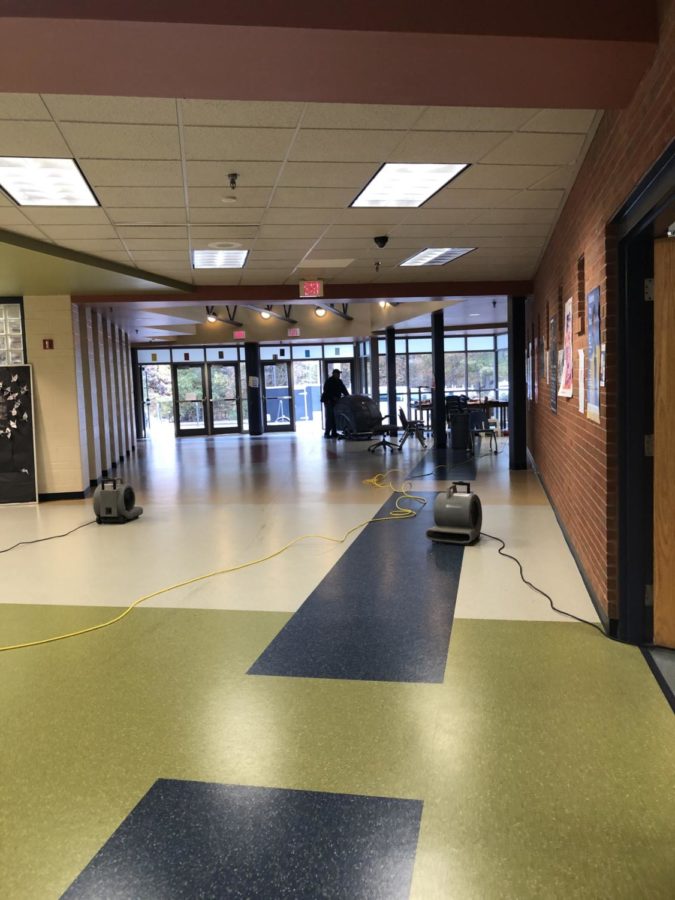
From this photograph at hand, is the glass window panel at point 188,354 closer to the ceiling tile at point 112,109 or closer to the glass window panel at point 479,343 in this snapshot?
the glass window panel at point 479,343

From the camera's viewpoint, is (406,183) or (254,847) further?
(406,183)

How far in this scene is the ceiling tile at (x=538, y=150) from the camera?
12.9 ft

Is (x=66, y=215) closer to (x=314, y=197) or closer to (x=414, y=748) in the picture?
(x=314, y=197)

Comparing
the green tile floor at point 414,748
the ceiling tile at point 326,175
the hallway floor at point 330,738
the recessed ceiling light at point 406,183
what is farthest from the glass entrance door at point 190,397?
the green tile floor at point 414,748

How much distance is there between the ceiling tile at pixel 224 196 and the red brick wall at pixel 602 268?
85.8 inches

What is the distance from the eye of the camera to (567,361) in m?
5.05

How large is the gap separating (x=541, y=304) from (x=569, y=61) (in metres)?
5.38

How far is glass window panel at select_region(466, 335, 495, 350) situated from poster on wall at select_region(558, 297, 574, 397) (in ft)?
47.5

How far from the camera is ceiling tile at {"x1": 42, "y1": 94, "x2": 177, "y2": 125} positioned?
10.7 ft

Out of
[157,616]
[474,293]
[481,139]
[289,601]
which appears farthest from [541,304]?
[157,616]

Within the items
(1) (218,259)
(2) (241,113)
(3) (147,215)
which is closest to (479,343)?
(1) (218,259)

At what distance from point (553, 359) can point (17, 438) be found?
6.37 m

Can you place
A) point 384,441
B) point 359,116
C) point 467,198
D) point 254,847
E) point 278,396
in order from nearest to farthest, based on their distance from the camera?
point 254,847 < point 359,116 < point 467,198 < point 384,441 < point 278,396

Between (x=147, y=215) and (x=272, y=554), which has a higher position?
(x=147, y=215)
